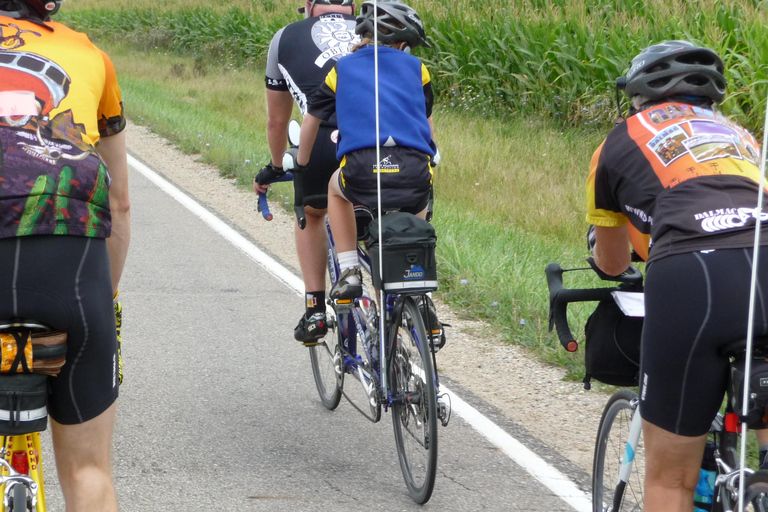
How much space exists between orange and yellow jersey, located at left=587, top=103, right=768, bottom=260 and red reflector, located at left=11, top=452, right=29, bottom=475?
1.76 metres

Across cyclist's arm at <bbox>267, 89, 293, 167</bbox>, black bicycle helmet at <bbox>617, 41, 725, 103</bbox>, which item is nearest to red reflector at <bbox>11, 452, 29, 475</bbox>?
black bicycle helmet at <bbox>617, 41, 725, 103</bbox>

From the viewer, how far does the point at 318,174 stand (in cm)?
497

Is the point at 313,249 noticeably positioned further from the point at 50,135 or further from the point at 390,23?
the point at 50,135

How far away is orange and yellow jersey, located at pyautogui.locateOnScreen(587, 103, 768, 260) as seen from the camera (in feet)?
8.27

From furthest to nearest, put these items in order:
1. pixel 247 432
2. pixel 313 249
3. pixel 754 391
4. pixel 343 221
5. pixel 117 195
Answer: pixel 313 249 → pixel 247 432 → pixel 343 221 → pixel 117 195 → pixel 754 391

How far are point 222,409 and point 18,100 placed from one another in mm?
3057

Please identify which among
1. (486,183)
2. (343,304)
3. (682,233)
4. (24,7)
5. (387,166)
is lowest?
(486,183)

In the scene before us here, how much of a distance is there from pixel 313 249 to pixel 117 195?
229 centimetres

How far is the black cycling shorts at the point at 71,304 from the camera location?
2355 mm

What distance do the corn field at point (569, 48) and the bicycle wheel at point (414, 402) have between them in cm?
709

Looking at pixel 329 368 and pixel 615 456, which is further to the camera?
pixel 329 368

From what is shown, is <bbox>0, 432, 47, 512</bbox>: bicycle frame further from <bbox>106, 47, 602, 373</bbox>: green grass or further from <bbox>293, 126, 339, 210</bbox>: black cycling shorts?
<bbox>106, 47, 602, 373</bbox>: green grass

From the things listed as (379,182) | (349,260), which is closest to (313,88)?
(349,260)

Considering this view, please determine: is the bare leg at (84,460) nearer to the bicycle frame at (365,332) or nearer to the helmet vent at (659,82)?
the bicycle frame at (365,332)
